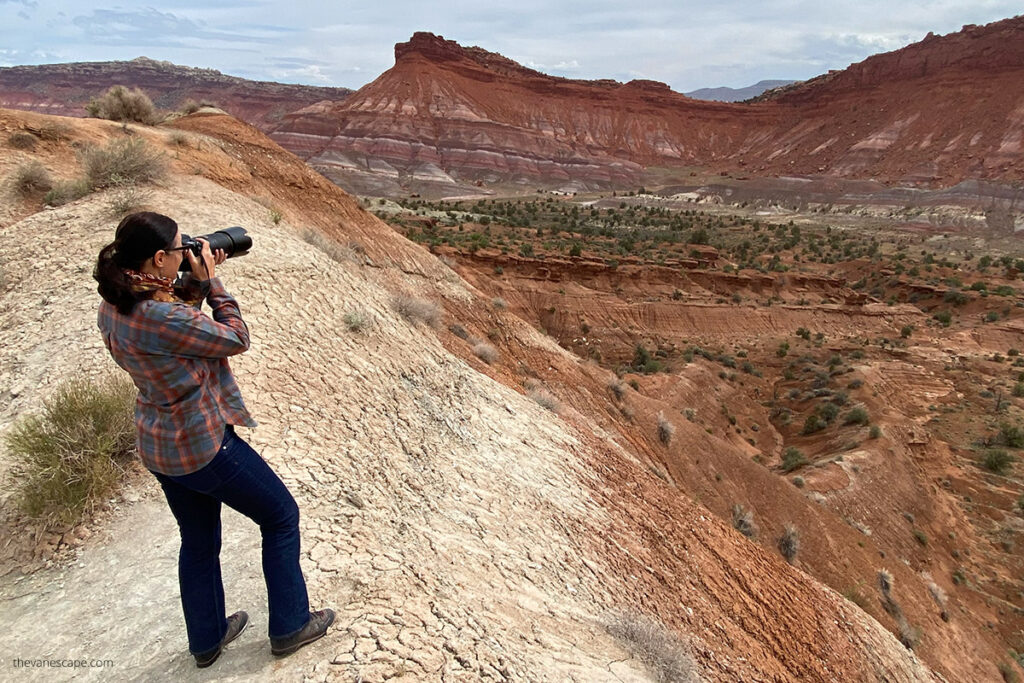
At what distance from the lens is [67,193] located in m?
8.14

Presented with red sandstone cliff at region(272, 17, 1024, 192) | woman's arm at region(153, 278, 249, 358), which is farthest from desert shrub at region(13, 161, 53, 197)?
red sandstone cliff at region(272, 17, 1024, 192)

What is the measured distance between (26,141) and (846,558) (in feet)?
54.0

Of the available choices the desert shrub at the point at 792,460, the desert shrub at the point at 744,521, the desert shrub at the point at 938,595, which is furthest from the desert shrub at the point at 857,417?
the desert shrub at the point at 744,521

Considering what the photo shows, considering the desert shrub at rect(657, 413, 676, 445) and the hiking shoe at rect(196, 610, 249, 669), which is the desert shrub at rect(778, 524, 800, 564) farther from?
the hiking shoe at rect(196, 610, 249, 669)

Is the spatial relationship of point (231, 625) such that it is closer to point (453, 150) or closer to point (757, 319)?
point (757, 319)

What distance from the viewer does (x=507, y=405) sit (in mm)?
7621

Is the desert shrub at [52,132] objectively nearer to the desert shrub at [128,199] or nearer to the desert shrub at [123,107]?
the desert shrub at [123,107]

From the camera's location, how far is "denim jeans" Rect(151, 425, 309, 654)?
2.38m

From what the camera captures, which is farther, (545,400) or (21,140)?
Answer: (21,140)

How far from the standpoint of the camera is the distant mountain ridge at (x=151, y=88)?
398 feet

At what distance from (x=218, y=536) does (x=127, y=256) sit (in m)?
1.29

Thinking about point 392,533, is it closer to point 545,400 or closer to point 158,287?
point 158,287

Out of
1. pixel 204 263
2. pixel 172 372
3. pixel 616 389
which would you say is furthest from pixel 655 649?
pixel 616 389

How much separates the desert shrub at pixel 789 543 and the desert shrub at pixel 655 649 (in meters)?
6.96
